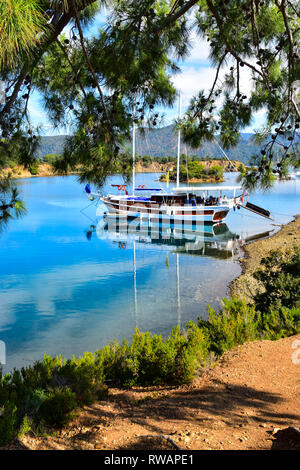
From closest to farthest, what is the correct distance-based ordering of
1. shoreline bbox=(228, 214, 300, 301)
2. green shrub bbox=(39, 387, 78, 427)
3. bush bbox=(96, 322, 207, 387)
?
green shrub bbox=(39, 387, 78, 427) → bush bbox=(96, 322, 207, 387) → shoreline bbox=(228, 214, 300, 301)

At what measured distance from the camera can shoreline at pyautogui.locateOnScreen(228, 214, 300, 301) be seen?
13.5 meters

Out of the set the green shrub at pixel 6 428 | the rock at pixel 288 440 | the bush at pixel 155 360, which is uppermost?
the rock at pixel 288 440

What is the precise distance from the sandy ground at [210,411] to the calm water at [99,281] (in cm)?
203

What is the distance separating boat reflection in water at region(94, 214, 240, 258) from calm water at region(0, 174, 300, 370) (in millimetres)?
62

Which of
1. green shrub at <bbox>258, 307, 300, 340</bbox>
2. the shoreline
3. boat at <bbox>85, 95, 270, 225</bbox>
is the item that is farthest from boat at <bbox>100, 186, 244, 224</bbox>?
green shrub at <bbox>258, 307, 300, 340</bbox>

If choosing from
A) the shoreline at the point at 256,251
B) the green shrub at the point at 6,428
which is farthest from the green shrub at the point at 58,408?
the shoreline at the point at 256,251

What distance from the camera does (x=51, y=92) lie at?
189 inches

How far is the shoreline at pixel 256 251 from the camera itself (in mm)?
13486

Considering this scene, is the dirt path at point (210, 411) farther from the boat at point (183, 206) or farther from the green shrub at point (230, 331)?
the boat at point (183, 206)

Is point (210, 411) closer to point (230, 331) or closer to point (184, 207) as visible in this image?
point (230, 331)

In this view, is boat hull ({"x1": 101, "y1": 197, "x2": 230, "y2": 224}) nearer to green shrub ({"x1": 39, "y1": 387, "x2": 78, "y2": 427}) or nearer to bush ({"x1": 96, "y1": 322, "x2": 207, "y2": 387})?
bush ({"x1": 96, "y1": 322, "x2": 207, "y2": 387})

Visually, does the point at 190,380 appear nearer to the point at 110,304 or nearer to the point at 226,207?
the point at 110,304

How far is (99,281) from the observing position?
1495 cm

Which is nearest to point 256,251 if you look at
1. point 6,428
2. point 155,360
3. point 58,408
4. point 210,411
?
point 155,360
